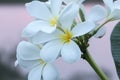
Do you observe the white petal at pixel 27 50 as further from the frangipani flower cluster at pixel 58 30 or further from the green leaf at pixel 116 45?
the green leaf at pixel 116 45

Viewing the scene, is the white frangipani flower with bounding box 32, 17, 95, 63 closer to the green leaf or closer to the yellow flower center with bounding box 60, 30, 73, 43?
the yellow flower center with bounding box 60, 30, 73, 43

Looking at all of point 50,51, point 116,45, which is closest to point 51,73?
point 50,51

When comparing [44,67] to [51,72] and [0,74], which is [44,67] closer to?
[51,72]

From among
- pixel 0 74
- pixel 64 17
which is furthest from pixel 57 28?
pixel 0 74

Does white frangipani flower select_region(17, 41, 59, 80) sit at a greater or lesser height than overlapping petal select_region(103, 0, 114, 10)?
lesser

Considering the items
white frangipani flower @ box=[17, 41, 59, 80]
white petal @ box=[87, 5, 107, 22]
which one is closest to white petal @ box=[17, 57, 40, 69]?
white frangipani flower @ box=[17, 41, 59, 80]

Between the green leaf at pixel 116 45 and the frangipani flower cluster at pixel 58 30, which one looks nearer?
the frangipani flower cluster at pixel 58 30

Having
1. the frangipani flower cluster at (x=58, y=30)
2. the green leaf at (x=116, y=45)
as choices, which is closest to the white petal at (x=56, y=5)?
the frangipani flower cluster at (x=58, y=30)

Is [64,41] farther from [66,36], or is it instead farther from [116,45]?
[116,45]

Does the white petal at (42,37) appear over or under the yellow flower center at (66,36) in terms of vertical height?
over
